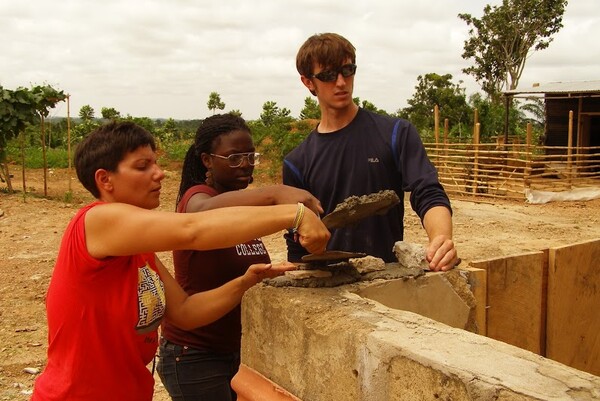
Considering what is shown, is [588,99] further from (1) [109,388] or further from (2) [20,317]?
(1) [109,388]

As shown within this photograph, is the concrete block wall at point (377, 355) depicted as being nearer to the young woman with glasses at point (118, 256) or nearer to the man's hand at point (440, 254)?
the man's hand at point (440, 254)

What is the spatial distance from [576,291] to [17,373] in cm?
409

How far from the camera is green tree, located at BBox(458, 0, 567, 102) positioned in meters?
30.8

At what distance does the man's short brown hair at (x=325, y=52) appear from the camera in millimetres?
2584

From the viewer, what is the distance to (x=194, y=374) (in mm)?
2363

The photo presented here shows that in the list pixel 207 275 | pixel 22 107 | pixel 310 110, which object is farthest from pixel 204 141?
pixel 310 110

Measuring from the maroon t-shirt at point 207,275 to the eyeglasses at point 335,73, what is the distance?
667mm

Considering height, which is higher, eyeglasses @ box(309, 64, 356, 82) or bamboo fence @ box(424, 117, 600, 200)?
eyeglasses @ box(309, 64, 356, 82)

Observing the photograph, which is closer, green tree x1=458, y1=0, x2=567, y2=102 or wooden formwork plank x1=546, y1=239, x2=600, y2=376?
wooden formwork plank x1=546, y1=239, x2=600, y2=376

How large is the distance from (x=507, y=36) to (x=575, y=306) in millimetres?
30755

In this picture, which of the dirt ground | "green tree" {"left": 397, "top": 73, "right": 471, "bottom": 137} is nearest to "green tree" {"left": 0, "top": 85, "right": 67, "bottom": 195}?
the dirt ground

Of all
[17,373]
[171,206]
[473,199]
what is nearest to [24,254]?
[17,373]

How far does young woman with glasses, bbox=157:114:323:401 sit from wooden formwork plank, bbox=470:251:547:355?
132 centimetres

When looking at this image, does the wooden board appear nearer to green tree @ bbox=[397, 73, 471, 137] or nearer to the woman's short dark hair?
the woman's short dark hair
